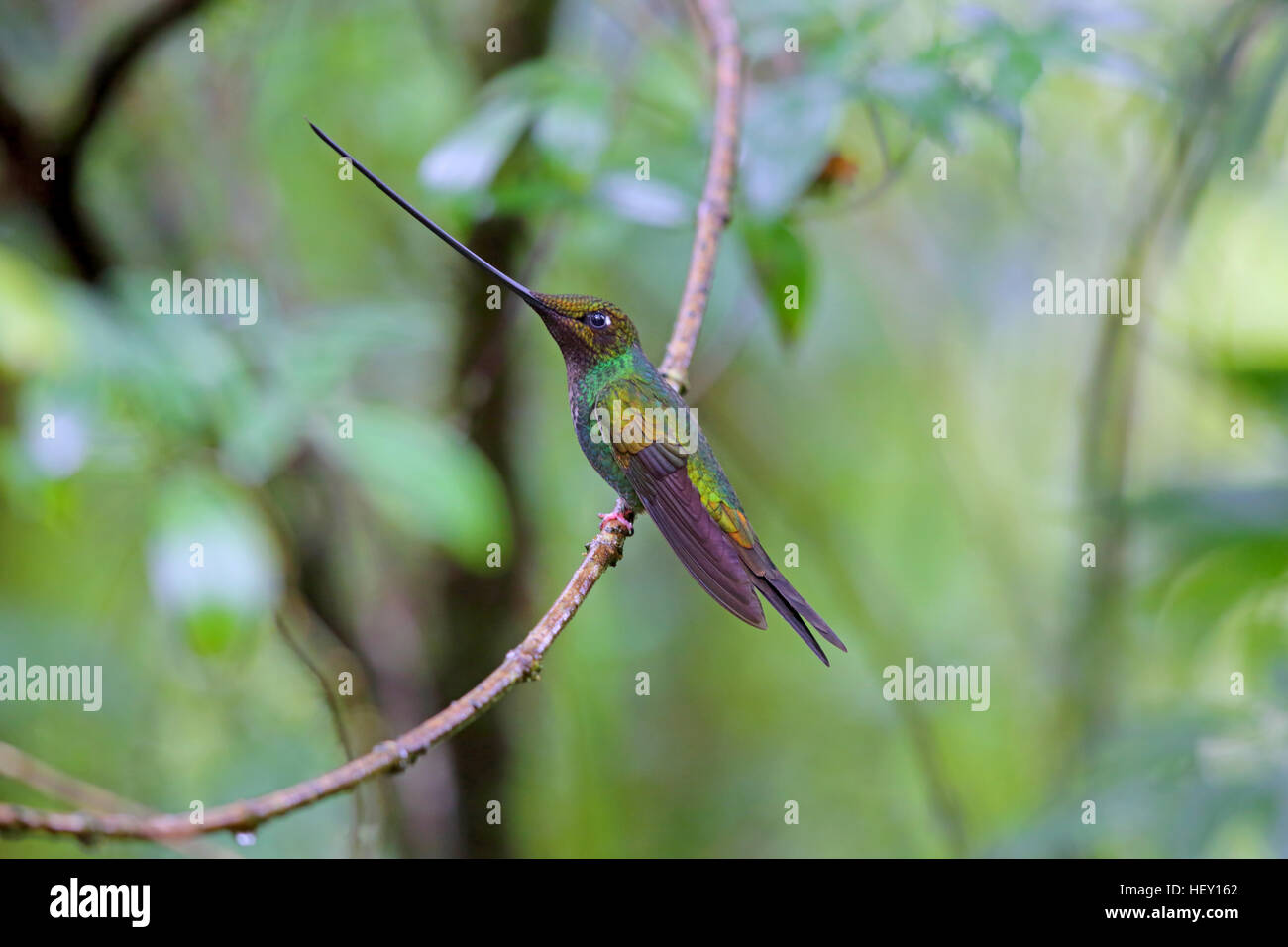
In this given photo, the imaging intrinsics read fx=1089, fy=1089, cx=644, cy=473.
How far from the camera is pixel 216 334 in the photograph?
3.07m

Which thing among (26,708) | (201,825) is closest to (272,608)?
(201,825)

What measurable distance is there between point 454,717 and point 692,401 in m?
2.95

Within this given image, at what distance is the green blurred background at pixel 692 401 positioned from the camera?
2807mm

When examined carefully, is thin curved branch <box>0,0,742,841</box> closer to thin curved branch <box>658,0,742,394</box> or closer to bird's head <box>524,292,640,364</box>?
thin curved branch <box>658,0,742,394</box>

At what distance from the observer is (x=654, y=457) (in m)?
2.38

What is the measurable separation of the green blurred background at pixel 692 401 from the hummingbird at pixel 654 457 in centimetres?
39

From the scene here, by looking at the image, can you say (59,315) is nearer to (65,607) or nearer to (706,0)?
(706,0)

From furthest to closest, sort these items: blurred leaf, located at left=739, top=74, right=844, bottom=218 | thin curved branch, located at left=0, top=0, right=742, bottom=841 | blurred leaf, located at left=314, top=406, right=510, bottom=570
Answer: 1. blurred leaf, located at left=314, top=406, right=510, bottom=570
2. blurred leaf, located at left=739, top=74, right=844, bottom=218
3. thin curved branch, located at left=0, top=0, right=742, bottom=841

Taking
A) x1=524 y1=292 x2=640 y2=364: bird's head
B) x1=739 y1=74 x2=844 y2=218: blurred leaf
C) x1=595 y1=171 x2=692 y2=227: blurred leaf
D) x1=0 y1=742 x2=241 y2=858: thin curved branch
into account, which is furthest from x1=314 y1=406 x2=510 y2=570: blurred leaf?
x1=739 y1=74 x2=844 y2=218: blurred leaf

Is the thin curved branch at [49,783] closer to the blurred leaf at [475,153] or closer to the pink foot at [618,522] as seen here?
the pink foot at [618,522]

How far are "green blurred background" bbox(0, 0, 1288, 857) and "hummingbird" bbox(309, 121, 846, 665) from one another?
0.39 meters

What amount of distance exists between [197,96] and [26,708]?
2.55 m

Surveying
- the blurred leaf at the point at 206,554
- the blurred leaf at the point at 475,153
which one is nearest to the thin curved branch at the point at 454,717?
the blurred leaf at the point at 475,153

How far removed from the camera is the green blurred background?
9.21ft
